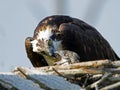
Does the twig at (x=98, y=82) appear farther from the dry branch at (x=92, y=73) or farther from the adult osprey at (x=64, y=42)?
the adult osprey at (x=64, y=42)

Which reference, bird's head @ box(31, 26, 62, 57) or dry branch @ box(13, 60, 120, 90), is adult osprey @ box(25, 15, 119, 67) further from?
dry branch @ box(13, 60, 120, 90)

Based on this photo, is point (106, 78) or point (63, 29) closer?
point (106, 78)

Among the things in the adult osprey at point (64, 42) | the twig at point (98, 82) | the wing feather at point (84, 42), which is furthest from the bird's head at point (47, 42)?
the twig at point (98, 82)

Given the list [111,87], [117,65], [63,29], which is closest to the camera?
[111,87]

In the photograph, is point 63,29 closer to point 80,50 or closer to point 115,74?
point 80,50

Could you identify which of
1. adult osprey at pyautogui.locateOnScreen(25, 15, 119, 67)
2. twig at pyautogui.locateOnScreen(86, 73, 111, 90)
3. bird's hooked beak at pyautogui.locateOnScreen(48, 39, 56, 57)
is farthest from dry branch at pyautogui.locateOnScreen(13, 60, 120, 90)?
adult osprey at pyautogui.locateOnScreen(25, 15, 119, 67)

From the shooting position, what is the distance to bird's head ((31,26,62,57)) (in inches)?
480

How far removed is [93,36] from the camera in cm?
1296

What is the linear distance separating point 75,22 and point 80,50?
860 millimetres

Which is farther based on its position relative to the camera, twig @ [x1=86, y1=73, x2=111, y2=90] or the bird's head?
the bird's head

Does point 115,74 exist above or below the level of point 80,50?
above

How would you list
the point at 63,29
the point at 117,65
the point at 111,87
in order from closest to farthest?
1. the point at 111,87
2. the point at 117,65
3. the point at 63,29

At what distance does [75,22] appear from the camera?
515 inches

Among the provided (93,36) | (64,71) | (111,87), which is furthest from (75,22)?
(111,87)
